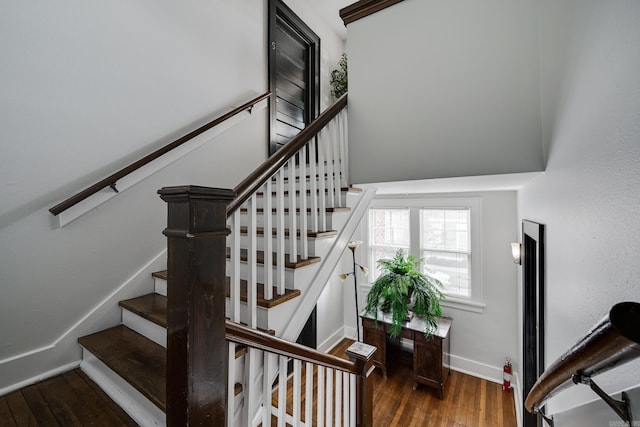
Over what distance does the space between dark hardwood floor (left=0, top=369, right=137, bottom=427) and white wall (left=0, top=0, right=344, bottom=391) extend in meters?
0.14

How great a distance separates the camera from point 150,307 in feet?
5.60

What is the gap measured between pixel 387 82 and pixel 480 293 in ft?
9.21

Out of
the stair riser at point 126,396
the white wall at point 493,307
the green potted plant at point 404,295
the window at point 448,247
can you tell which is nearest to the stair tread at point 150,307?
the stair riser at point 126,396

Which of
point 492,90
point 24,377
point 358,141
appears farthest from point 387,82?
point 24,377

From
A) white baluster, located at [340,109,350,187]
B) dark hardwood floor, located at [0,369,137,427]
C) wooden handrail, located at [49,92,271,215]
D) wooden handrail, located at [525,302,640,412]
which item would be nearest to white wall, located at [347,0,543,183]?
white baluster, located at [340,109,350,187]

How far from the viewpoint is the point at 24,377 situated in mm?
1469

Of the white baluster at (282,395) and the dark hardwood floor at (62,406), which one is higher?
the white baluster at (282,395)

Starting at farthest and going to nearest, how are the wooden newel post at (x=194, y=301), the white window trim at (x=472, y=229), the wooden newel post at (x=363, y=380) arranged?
the white window trim at (x=472, y=229)
the wooden newel post at (x=363, y=380)
the wooden newel post at (x=194, y=301)

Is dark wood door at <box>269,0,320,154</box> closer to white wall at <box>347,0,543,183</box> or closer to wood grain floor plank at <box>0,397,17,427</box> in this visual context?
white wall at <box>347,0,543,183</box>

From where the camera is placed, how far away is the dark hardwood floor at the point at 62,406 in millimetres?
1211

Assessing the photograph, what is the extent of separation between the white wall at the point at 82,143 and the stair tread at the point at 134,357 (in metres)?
0.15

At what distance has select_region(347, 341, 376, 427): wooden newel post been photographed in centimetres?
163

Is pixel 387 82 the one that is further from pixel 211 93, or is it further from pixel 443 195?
pixel 443 195

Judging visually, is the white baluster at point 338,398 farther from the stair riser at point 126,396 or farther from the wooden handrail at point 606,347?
the wooden handrail at point 606,347
